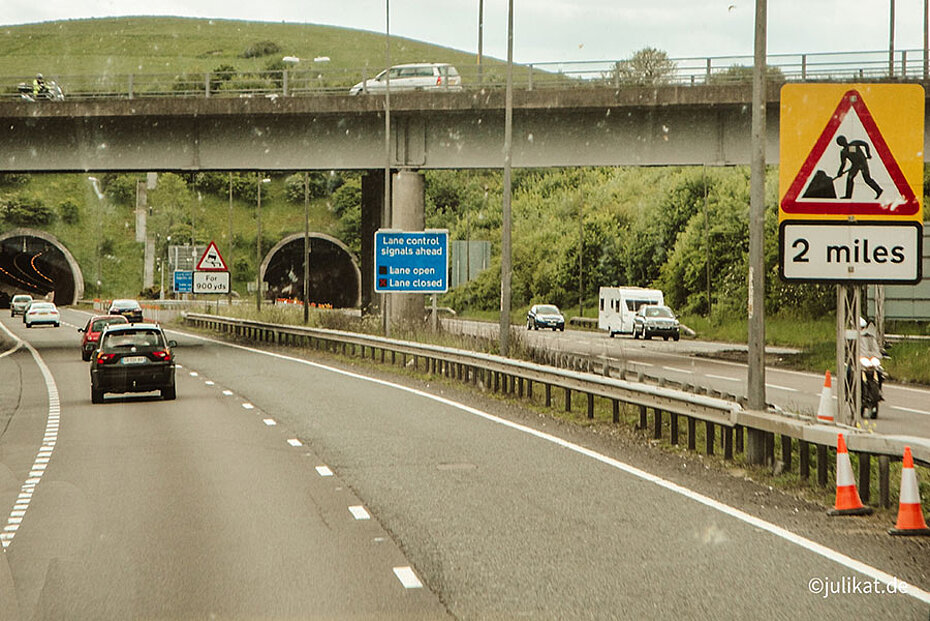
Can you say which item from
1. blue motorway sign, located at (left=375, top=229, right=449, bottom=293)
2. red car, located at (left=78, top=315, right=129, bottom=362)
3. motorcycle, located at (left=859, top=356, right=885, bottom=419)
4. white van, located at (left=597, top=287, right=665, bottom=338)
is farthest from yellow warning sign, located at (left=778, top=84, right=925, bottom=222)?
white van, located at (left=597, top=287, right=665, bottom=338)

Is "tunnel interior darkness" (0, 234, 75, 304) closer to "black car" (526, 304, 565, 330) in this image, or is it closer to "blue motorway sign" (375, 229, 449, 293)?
"black car" (526, 304, 565, 330)

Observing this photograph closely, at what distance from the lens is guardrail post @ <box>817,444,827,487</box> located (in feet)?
38.1

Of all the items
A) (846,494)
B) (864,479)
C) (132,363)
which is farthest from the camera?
(132,363)

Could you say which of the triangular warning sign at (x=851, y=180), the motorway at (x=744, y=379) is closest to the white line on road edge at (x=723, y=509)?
the motorway at (x=744, y=379)

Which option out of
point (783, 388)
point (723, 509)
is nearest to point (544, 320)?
point (783, 388)

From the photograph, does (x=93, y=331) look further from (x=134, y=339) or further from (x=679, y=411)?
(x=679, y=411)

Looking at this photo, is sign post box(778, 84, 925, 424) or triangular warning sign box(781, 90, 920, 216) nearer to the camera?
sign post box(778, 84, 925, 424)

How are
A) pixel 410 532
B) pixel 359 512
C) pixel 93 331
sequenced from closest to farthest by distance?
pixel 410 532 < pixel 359 512 < pixel 93 331

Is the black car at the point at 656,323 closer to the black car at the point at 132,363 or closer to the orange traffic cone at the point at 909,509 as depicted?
the black car at the point at 132,363

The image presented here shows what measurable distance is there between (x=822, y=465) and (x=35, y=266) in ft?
415

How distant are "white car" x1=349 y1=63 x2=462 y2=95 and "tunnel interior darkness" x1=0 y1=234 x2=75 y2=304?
64052 millimetres

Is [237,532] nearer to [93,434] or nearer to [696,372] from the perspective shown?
[93,434]

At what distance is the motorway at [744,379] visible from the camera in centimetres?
1952

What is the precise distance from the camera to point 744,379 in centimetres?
2822
